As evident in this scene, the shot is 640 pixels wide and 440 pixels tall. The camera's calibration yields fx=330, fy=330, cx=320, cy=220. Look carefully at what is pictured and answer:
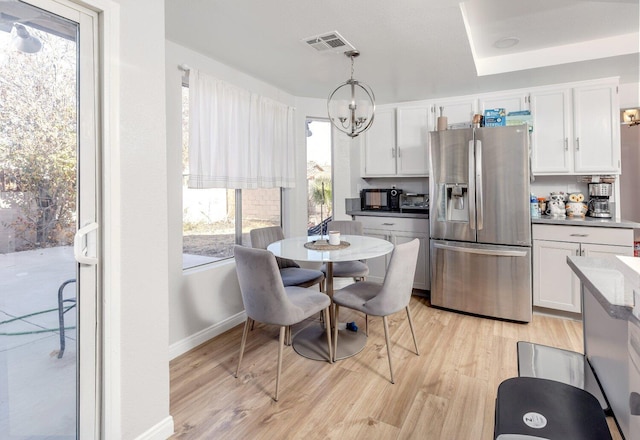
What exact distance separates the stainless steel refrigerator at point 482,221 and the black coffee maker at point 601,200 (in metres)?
0.80

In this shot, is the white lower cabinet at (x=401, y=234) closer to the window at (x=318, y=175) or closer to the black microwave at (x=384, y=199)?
the black microwave at (x=384, y=199)

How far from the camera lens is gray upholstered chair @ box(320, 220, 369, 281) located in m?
3.03

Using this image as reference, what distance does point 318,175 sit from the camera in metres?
4.14

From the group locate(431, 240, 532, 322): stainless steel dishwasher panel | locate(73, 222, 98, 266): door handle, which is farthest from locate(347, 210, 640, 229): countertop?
locate(73, 222, 98, 266): door handle

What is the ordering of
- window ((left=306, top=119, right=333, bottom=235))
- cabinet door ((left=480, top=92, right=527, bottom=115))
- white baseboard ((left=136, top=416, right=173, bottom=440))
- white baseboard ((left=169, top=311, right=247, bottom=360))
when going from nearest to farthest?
white baseboard ((left=136, top=416, right=173, bottom=440)), white baseboard ((left=169, top=311, right=247, bottom=360)), cabinet door ((left=480, top=92, right=527, bottom=115)), window ((left=306, top=119, right=333, bottom=235))

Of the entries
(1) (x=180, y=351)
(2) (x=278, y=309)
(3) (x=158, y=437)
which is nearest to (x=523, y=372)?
(2) (x=278, y=309)

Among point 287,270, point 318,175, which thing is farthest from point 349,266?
point 318,175

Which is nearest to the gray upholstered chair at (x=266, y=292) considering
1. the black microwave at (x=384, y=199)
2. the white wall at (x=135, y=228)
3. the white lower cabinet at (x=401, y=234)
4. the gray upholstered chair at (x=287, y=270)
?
the white wall at (x=135, y=228)

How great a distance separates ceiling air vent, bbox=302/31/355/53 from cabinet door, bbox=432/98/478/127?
1.72 meters

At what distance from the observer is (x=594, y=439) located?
88cm

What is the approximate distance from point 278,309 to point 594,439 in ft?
4.88

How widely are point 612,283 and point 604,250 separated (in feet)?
7.30

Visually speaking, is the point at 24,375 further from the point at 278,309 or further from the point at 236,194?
the point at 236,194

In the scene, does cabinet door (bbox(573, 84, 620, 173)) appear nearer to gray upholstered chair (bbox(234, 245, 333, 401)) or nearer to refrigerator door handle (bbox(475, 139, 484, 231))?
refrigerator door handle (bbox(475, 139, 484, 231))
